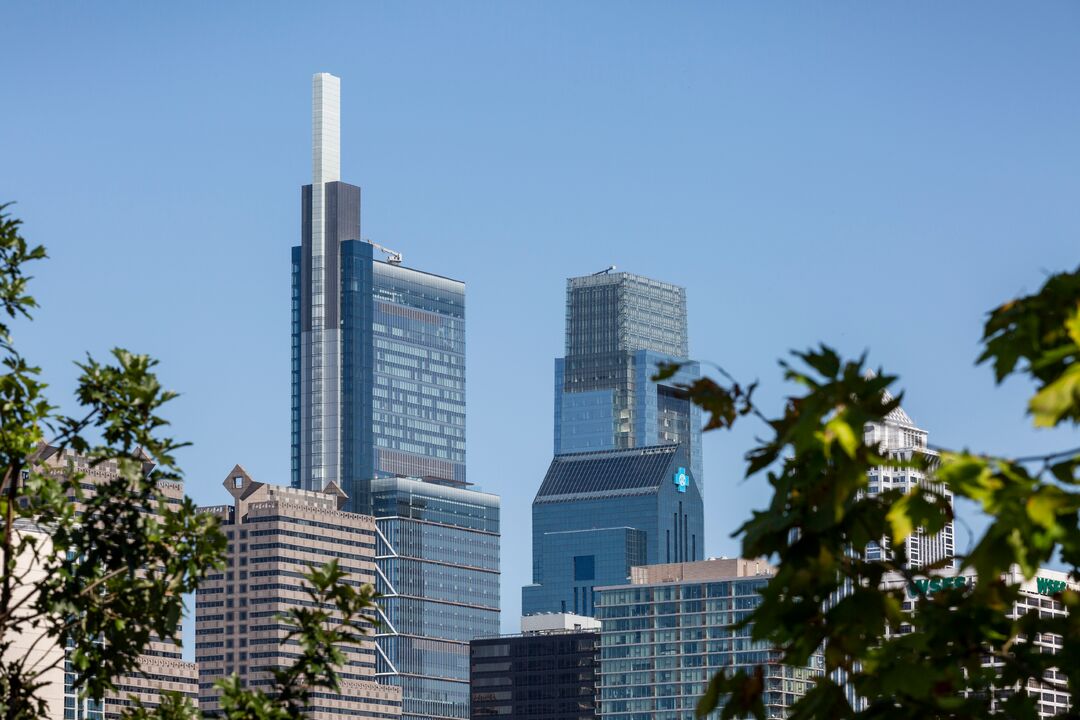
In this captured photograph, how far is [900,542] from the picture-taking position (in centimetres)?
1006

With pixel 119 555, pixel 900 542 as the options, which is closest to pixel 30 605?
pixel 119 555

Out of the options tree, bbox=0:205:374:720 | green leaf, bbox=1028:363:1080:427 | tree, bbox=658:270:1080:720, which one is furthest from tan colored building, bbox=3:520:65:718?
green leaf, bbox=1028:363:1080:427

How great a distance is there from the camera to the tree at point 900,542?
8938 millimetres

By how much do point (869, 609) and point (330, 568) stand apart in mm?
8800

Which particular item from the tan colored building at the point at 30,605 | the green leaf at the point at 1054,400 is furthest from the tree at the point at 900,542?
the tan colored building at the point at 30,605

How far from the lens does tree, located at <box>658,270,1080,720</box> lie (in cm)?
894

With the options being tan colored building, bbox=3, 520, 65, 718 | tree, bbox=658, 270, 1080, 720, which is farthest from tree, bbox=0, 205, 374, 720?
tree, bbox=658, 270, 1080, 720

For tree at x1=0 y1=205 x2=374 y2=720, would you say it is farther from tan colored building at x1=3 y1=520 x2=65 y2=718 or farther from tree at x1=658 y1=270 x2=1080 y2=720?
tree at x1=658 y1=270 x2=1080 y2=720

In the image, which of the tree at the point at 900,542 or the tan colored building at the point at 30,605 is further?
the tan colored building at the point at 30,605

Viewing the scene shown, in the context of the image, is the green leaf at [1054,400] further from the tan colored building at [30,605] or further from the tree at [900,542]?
the tan colored building at [30,605]

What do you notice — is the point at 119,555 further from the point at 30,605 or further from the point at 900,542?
the point at 900,542

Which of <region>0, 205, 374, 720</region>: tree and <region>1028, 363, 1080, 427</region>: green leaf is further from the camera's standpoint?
<region>0, 205, 374, 720</region>: tree

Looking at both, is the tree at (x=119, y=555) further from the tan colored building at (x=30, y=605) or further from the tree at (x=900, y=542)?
the tree at (x=900, y=542)

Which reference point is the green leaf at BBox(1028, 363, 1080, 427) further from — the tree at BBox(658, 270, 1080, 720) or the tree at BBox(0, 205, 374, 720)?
the tree at BBox(0, 205, 374, 720)
